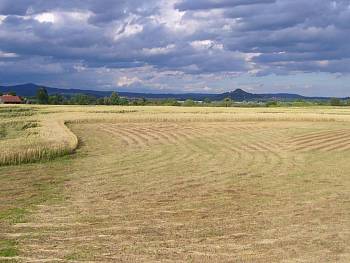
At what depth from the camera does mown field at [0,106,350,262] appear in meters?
10.6

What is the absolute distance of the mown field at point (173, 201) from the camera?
34.8ft

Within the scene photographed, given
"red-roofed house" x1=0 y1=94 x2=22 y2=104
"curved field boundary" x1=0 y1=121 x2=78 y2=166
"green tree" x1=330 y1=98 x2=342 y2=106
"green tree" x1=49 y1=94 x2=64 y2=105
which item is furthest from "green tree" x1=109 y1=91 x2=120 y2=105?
"curved field boundary" x1=0 y1=121 x2=78 y2=166

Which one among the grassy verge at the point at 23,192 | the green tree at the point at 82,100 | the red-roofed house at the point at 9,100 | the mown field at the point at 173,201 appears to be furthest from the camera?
the green tree at the point at 82,100

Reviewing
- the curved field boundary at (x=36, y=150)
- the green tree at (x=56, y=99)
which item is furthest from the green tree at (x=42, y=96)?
the curved field boundary at (x=36, y=150)

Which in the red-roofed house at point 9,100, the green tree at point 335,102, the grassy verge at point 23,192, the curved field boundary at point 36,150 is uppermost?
the green tree at point 335,102

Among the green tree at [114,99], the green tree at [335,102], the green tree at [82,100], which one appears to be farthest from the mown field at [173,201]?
the green tree at [335,102]

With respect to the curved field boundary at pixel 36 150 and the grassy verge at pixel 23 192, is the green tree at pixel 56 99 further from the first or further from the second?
the grassy verge at pixel 23 192

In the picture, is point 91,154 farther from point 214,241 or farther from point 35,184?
point 214,241

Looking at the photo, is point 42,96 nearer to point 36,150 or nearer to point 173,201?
point 36,150

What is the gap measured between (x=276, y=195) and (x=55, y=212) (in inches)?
274

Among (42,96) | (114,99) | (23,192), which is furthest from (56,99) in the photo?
(23,192)

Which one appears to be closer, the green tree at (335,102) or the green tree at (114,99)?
the green tree at (114,99)

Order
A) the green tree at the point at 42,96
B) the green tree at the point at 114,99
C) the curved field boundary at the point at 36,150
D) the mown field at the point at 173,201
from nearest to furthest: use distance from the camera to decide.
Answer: the mown field at the point at 173,201
the curved field boundary at the point at 36,150
the green tree at the point at 42,96
the green tree at the point at 114,99

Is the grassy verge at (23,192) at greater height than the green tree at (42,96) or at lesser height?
lesser
